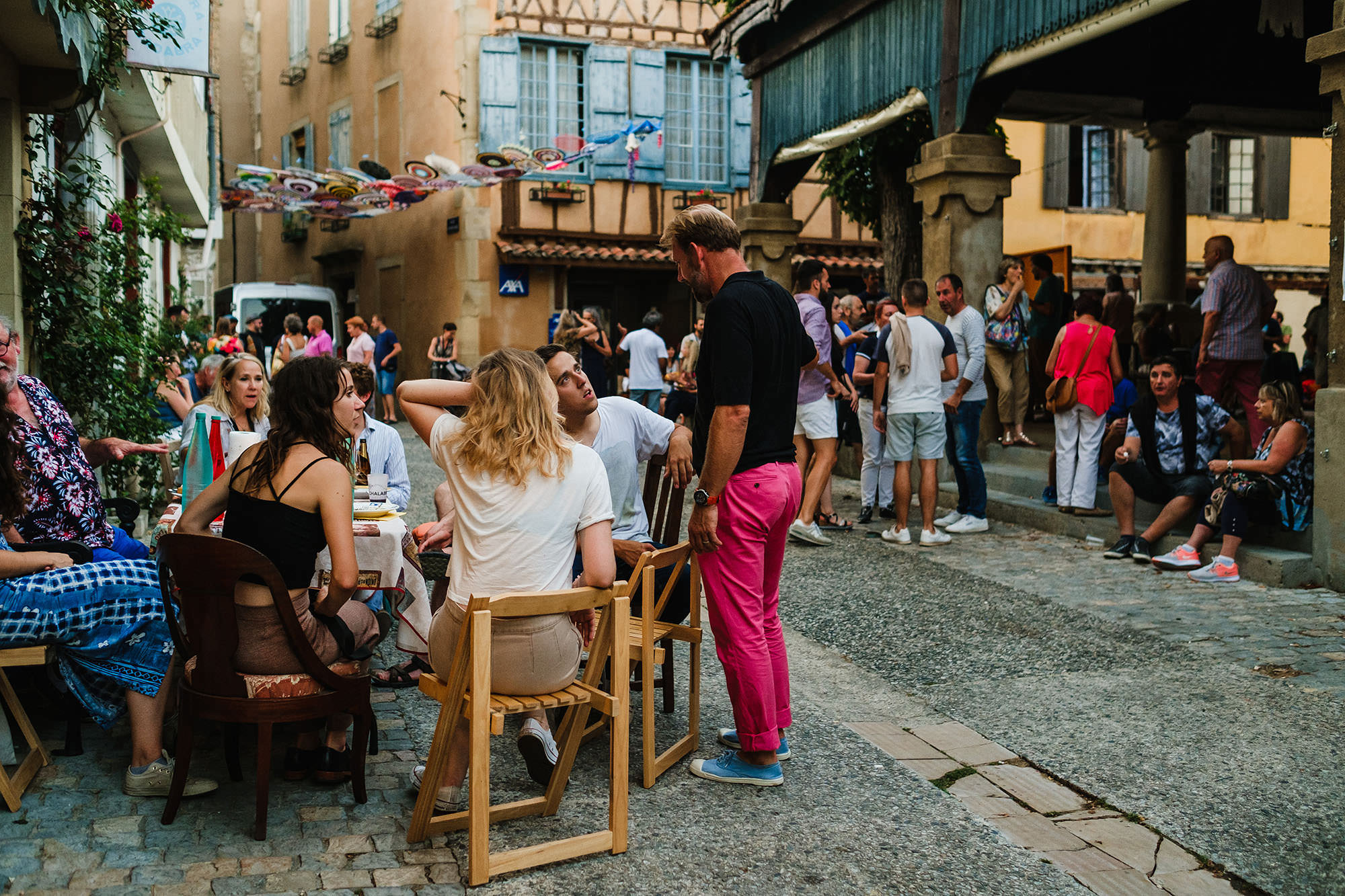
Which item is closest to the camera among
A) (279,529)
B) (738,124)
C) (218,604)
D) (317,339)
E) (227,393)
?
(218,604)

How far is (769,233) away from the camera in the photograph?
542 inches


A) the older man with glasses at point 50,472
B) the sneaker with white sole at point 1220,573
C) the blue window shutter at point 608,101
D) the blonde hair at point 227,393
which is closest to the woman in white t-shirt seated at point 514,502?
the older man with glasses at point 50,472

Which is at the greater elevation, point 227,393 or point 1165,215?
point 1165,215

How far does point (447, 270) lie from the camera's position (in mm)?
22562

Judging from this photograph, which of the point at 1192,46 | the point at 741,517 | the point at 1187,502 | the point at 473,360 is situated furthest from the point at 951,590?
the point at 473,360

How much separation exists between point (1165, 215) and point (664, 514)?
36.4 feet

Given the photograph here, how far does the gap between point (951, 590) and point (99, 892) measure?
16.1 feet

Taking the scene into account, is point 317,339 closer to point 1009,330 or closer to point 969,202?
point 969,202

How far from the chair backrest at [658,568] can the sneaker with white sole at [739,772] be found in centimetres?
53

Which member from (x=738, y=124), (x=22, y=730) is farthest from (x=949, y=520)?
(x=738, y=124)

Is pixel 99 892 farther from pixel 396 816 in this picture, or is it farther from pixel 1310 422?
pixel 1310 422

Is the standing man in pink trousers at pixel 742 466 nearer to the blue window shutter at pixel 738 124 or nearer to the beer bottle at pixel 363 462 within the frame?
the beer bottle at pixel 363 462

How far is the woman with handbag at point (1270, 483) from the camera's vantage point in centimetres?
691

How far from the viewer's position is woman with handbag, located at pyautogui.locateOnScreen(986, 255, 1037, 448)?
9773mm
